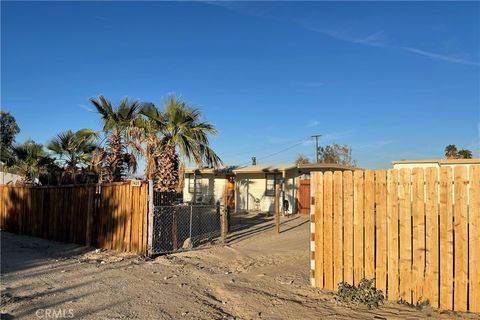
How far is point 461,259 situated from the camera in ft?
20.7

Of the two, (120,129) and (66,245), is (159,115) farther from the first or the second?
(66,245)

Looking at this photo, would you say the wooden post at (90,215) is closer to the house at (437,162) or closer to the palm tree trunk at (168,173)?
the palm tree trunk at (168,173)

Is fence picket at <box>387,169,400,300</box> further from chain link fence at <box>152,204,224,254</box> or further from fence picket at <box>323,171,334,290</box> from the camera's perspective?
chain link fence at <box>152,204,224,254</box>

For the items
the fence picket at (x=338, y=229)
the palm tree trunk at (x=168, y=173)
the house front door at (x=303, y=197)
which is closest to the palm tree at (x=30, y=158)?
the palm tree trunk at (x=168, y=173)

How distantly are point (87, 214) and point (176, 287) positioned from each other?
6.98 metres

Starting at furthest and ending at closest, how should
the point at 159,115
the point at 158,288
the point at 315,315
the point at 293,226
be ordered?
the point at 293,226 < the point at 159,115 < the point at 158,288 < the point at 315,315

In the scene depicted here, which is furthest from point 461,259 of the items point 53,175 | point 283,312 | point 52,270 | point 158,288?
point 53,175

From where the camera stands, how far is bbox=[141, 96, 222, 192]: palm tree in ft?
44.9

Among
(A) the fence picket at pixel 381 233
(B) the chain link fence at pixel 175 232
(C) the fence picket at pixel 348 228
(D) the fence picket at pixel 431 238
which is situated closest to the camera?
(D) the fence picket at pixel 431 238

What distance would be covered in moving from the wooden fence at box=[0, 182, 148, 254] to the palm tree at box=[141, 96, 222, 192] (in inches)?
58.5

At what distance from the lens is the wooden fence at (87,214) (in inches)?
479

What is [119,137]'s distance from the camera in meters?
16.2

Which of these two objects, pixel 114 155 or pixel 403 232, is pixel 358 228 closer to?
pixel 403 232

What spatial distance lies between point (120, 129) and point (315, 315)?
37.7ft
